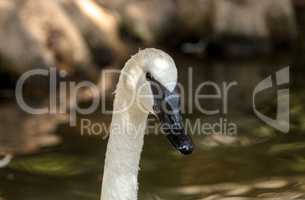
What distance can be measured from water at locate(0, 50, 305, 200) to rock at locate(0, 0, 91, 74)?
1.33m

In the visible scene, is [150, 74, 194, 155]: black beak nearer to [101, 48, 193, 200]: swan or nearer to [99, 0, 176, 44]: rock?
[101, 48, 193, 200]: swan

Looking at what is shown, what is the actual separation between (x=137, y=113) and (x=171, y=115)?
1.02 feet

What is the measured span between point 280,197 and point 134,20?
A: 5.24 meters

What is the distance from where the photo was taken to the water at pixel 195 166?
638 cm

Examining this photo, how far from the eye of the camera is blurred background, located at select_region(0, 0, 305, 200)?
660cm

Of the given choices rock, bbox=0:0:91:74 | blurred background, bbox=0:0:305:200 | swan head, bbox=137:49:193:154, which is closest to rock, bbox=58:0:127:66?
blurred background, bbox=0:0:305:200

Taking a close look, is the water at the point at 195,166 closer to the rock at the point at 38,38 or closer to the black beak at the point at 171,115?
the rock at the point at 38,38

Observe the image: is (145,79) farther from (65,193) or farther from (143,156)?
(143,156)

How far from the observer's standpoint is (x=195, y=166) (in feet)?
22.7

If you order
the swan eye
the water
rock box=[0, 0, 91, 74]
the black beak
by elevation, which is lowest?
the water

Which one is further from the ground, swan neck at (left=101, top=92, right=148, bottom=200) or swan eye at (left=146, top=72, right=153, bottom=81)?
swan eye at (left=146, top=72, right=153, bottom=81)

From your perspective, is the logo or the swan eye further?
the logo

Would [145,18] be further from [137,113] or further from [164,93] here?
[164,93]

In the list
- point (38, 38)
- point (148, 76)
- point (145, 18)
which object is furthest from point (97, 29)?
point (148, 76)
